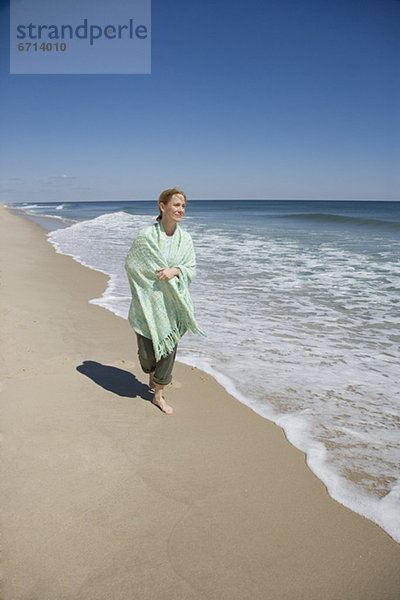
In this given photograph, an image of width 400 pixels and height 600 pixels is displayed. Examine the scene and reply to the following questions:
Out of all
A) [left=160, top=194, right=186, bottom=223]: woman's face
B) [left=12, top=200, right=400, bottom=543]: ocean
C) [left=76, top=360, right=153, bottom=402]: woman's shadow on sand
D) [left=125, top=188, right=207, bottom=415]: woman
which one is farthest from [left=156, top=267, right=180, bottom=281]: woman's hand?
[left=12, top=200, right=400, bottom=543]: ocean

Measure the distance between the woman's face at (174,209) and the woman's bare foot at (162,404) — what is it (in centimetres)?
136

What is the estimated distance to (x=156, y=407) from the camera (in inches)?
125

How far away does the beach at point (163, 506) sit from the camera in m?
1.70

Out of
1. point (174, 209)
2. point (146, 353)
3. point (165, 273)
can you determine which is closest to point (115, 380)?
point (146, 353)

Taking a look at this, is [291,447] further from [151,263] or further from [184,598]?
[151,263]

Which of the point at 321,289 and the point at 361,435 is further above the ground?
the point at 321,289

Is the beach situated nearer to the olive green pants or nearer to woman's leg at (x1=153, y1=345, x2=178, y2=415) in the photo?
woman's leg at (x1=153, y1=345, x2=178, y2=415)

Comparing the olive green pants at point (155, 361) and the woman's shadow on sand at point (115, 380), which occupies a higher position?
the olive green pants at point (155, 361)

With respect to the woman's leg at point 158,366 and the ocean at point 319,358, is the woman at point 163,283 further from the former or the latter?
the ocean at point 319,358

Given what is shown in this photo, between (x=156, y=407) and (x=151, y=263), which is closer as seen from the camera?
(x=151, y=263)

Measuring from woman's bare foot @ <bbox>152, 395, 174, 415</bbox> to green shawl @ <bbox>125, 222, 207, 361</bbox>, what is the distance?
363 mm

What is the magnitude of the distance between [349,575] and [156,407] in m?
1.76

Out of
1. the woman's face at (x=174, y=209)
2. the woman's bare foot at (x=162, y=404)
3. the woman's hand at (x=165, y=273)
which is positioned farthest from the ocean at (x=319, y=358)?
the woman's face at (x=174, y=209)

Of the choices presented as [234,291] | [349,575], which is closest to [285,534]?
[349,575]
